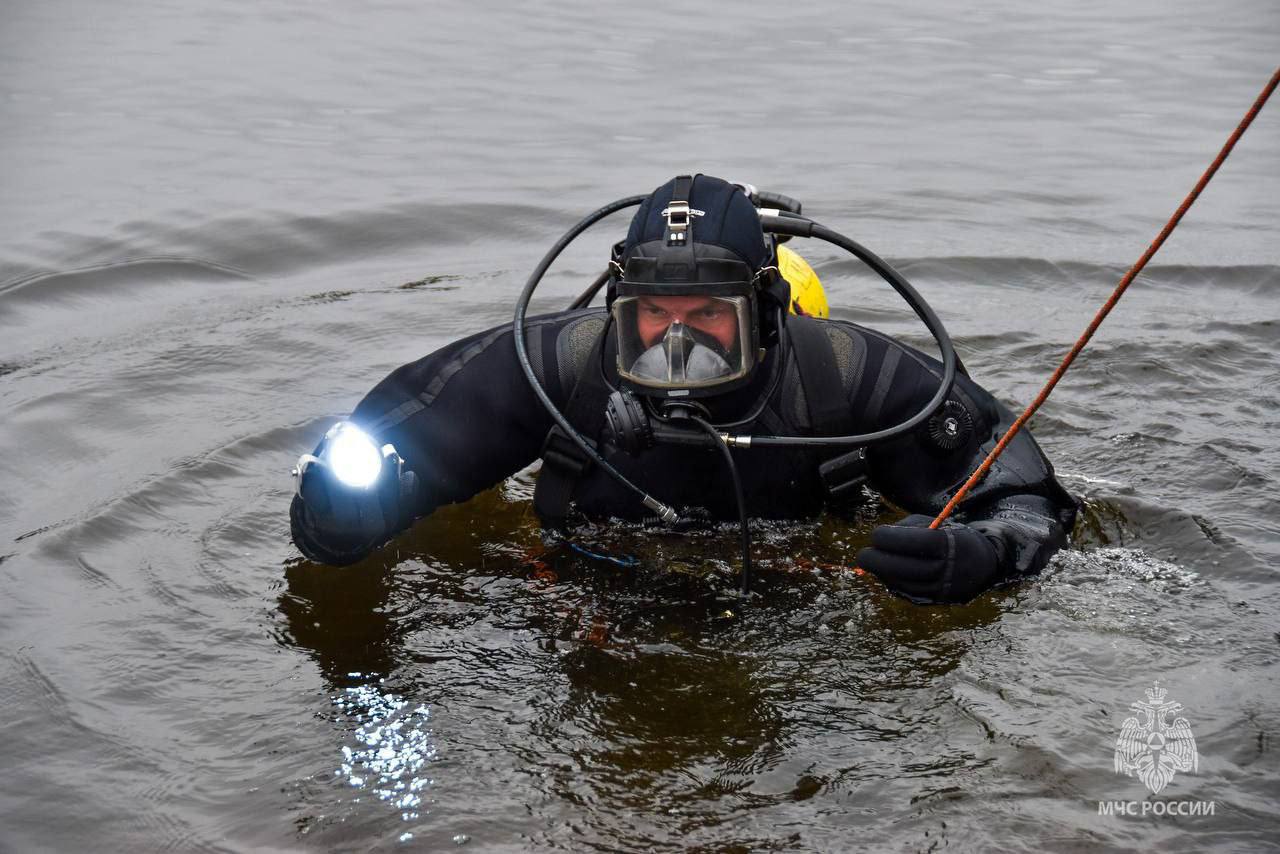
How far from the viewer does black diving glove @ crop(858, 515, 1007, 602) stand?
Result: 3.37 m

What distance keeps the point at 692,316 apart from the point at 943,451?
33.3 inches

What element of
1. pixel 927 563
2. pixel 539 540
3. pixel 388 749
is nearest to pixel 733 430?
pixel 927 563

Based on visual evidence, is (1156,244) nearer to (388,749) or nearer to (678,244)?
(678,244)

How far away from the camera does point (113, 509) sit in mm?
4621

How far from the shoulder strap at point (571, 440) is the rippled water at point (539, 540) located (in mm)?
274

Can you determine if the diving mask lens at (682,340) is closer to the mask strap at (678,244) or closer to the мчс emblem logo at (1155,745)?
the mask strap at (678,244)

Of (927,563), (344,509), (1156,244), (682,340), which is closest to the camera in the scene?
(1156,244)

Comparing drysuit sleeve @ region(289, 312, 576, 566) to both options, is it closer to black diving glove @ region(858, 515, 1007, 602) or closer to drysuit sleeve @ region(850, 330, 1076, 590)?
drysuit sleeve @ region(850, 330, 1076, 590)

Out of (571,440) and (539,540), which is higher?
(571,440)

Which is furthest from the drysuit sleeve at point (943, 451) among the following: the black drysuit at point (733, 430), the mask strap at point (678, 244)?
the mask strap at point (678, 244)

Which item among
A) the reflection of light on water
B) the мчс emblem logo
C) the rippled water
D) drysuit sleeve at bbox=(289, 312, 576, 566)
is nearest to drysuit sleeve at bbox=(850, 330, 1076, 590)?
the rippled water

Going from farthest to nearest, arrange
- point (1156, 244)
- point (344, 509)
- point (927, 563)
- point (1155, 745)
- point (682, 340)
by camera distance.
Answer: point (344, 509) < point (682, 340) < point (927, 563) < point (1155, 745) < point (1156, 244)

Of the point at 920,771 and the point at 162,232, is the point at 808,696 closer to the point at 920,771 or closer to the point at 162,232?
the point at 920,771

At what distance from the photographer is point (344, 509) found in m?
3.60
